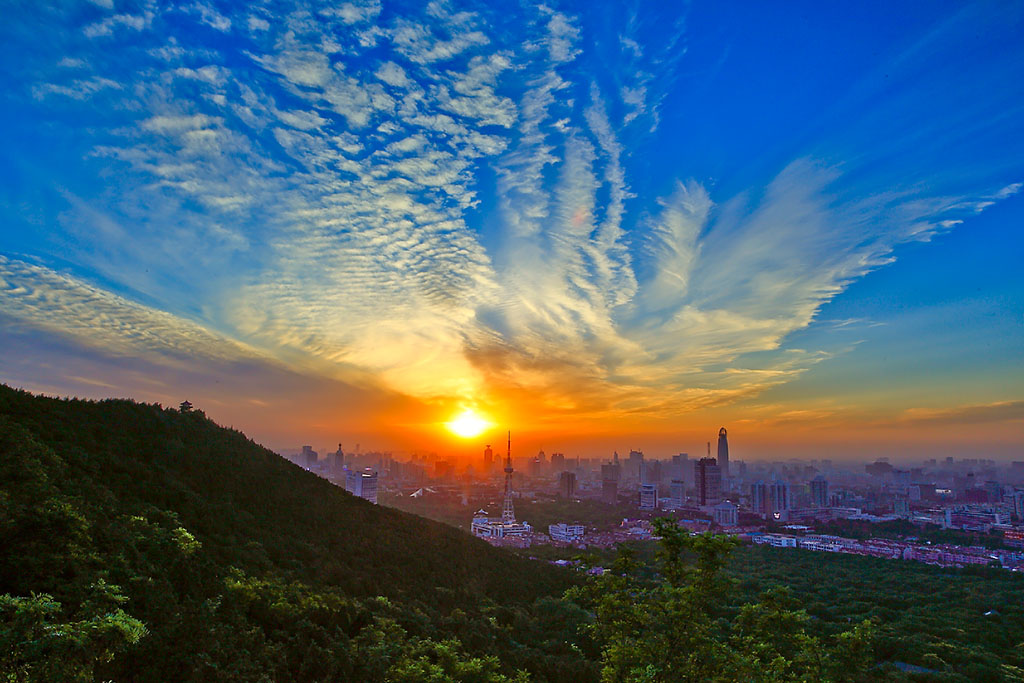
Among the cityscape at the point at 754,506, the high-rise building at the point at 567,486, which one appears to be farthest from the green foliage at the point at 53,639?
the high-rise building at the point at 567,486

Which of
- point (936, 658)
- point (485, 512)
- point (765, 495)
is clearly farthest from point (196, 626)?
point (765, 495)

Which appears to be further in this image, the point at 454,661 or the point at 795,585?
the point at 795,585

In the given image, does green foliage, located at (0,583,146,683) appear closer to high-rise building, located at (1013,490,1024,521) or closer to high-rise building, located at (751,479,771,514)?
high-rise building, located at (751,479,771,514)

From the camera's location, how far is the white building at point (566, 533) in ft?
207

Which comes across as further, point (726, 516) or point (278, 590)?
point (726, 516)

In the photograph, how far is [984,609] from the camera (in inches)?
1267

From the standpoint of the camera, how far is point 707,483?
4313 inches

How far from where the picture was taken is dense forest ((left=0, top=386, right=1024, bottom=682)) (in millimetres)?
6289

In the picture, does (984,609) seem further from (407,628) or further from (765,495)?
(765,495)

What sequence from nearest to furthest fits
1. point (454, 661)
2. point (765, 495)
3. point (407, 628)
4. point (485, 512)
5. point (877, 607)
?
1. point (454, 661)
2. point (407, 628)
3. point (877, 607)
4. point (485, 512)
5. point (765, 495)

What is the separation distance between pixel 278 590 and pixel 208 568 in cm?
139

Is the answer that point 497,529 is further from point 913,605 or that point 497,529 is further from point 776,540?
point 913,605

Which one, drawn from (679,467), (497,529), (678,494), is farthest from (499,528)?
(679,467)

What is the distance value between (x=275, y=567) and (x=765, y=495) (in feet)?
350
